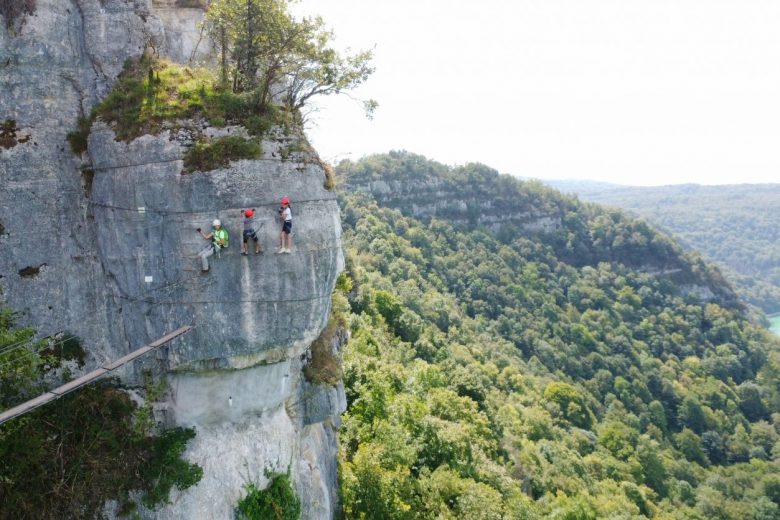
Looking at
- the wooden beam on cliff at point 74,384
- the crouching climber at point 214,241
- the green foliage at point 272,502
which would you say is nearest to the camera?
the wooden beam on cliff at point 74,384

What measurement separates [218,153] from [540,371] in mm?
64838

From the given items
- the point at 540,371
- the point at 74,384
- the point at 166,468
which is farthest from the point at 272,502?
the point at 540,371

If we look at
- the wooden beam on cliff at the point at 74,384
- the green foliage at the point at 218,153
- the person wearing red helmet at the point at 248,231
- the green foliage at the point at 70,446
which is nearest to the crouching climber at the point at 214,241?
the person wearing red helmet at the point at 248,231

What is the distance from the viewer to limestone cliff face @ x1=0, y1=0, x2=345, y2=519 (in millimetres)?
A: 11984

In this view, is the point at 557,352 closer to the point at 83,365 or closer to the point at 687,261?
the point at 687,261

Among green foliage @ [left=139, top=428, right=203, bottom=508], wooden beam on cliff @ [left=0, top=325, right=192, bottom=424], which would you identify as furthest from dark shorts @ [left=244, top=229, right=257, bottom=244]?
green foliage @ [left=139, top=428, right=203, bottom=508]

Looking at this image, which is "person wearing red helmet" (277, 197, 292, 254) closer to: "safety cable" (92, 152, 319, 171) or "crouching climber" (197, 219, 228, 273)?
"safety cable" (92, 152, 319, 171)

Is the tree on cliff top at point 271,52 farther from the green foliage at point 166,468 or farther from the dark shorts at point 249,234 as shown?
the green foliage at point 166,468

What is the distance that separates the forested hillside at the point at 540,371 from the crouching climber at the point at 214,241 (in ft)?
26.1

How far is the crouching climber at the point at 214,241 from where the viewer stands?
11445 millimetres

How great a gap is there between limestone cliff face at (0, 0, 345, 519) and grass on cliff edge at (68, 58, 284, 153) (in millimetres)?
342

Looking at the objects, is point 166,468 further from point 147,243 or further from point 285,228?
point 285,228

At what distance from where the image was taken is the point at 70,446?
38.1 feet

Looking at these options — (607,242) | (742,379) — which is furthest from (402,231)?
(742,379)
